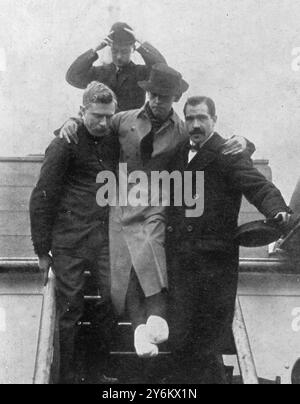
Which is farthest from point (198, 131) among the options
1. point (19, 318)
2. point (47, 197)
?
point (19, 318)

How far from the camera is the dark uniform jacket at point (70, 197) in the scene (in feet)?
12.4

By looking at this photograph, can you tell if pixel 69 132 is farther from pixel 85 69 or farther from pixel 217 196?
pixel 85 69

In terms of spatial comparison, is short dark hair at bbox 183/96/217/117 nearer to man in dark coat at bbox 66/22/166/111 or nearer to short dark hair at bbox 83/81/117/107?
short dark hair at bbox 83/81/117/107

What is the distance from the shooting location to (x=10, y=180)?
6.14 meters

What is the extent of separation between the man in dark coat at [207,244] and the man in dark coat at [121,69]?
33.6 inches

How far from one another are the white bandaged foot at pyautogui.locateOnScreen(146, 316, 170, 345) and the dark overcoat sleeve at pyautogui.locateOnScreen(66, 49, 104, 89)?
6.17ft

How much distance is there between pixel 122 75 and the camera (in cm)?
468

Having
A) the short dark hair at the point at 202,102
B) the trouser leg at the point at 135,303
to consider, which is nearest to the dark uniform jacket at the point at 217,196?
the short dark hair at the point at 202,102

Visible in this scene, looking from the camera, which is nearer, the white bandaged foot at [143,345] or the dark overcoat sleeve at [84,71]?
the white bandaged foot at [143,345]

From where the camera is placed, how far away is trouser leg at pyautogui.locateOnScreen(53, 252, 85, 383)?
3586mm

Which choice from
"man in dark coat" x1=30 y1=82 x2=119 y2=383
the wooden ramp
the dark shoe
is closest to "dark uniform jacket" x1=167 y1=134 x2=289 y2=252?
"man in dark coat" x1=30 y1=82 x2=119 y2=383

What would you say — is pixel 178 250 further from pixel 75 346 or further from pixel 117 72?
pixel 117 72

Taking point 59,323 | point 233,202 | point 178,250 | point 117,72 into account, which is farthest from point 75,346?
point 117,72

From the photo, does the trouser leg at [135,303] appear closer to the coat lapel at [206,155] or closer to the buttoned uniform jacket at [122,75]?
the coat lapel at [206,155]
